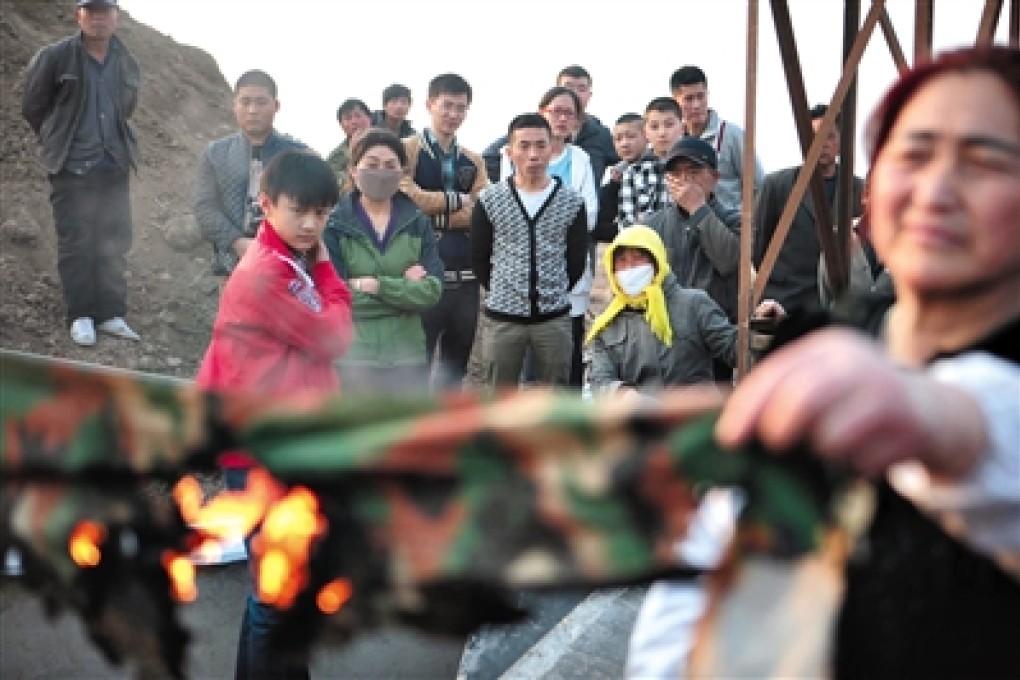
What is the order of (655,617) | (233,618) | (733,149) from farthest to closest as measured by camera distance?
(733,149) → (233,618) → (655,617)

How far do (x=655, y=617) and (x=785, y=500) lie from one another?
1.12 feet

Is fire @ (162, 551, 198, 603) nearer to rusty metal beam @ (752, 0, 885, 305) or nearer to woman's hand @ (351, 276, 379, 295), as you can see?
woman's hand @ (351, 276, 379, 295)

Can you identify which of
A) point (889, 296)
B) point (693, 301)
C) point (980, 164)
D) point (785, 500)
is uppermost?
point (980, 164)

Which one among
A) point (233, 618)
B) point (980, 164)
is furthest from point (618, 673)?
point (980, 164)

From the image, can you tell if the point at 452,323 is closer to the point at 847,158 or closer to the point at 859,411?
the point at 847,158

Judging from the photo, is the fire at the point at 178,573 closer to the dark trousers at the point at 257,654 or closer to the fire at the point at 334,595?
the fire at the point at 334,595

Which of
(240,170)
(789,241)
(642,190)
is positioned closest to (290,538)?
(240,170)

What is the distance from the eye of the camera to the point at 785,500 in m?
1.13

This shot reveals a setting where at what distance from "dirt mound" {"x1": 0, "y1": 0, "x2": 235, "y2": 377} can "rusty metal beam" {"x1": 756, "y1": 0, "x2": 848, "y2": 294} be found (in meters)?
5.09

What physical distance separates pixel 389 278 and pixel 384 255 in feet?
0.51

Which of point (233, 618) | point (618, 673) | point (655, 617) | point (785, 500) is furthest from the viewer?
point (233, 618)

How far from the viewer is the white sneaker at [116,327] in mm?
7969

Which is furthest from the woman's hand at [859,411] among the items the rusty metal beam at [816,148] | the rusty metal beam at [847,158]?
the rusty metal beam at [847,158]

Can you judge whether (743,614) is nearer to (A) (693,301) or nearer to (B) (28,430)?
(B) (28,430)
